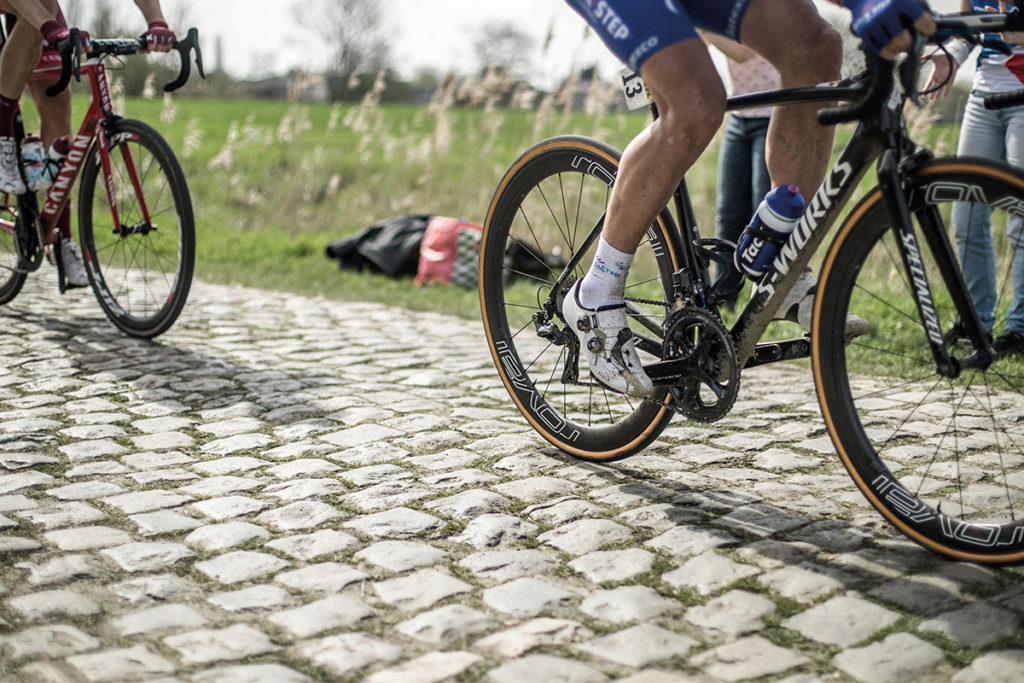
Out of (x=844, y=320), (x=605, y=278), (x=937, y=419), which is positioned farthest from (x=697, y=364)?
(x=937, y=419)

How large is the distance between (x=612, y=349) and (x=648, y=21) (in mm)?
958

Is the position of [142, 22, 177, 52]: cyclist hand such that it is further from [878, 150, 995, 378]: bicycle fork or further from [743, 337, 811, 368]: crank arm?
[878, 150, 995, 378]: bicycle fork

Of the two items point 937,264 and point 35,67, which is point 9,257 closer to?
point 35,67

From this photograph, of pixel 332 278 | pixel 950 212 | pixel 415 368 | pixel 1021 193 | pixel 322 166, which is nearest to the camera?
pixel 1021 193

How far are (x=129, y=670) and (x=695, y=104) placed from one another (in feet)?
6.27

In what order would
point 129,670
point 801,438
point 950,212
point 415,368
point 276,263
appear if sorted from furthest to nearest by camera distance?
point 276,263 → point 415,368 → point 801,438 → point 950,212 → point 129,670

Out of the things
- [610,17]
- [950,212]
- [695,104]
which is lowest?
[950,212]

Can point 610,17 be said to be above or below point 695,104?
above

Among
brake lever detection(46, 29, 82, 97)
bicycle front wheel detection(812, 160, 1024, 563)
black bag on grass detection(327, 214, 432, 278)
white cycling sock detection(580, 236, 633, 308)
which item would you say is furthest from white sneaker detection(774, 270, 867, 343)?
black bag on grass detection(327, 214, 432, 278)

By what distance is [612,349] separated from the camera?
3.19 meters

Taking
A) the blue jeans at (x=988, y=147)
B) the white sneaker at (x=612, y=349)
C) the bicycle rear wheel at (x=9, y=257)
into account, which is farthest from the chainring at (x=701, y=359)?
the bicycle rear wheel at (x=9, y=257)

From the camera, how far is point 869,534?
2842 millimetres

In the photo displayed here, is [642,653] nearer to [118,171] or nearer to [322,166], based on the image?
[118,171]

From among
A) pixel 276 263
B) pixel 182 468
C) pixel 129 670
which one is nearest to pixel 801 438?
pixel 182 468
